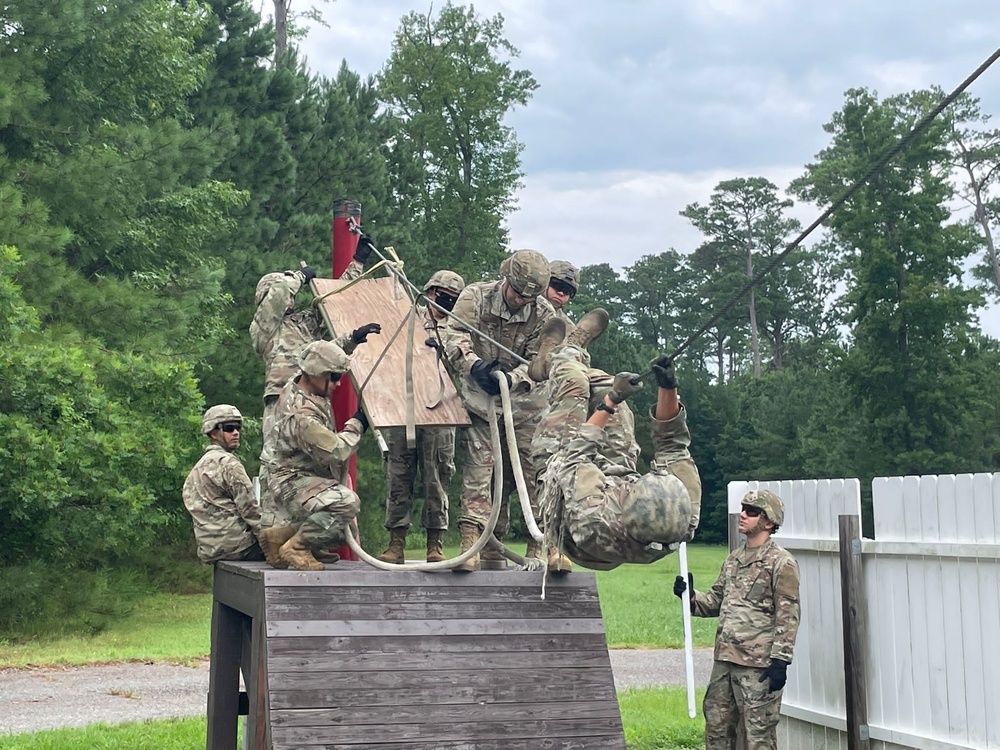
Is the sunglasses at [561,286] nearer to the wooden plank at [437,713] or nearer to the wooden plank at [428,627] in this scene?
the wooden plank at [428,627]

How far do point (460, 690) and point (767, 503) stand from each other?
7.61 ft

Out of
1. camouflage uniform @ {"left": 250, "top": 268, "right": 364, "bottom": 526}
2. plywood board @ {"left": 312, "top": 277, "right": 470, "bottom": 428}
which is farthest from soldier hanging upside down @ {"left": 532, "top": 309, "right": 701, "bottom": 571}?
camouflage uniform @ {"left": 250, "top": 268, "right": 364, "bottom": 526}

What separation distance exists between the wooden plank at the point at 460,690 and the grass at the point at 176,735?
3.17m

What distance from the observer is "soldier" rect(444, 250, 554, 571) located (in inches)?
280

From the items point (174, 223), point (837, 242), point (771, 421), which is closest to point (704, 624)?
point (174, 223)

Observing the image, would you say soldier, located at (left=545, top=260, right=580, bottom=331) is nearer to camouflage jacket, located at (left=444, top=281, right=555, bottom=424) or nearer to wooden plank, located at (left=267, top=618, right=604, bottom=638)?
camouflage jacket, located at (left=444, top=281, right=555, bottom=424)

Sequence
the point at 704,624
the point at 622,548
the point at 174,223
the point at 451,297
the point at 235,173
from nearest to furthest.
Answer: the point at 622,548 → the point at 451,297 → the point at 704,624 → the point at 174,223 → the point at 235,173

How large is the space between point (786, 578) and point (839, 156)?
4885 centimetres

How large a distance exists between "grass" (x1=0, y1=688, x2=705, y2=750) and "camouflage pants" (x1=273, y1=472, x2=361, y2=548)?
3176mm

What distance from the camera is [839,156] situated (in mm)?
53125

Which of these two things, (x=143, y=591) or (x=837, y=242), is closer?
(x=143, y=591)

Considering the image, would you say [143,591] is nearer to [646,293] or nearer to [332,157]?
[332,157]

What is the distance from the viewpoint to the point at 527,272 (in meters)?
7.07

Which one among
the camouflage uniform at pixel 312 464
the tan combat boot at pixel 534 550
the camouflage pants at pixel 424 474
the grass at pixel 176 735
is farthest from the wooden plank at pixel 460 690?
the grass at pixel 176 735
